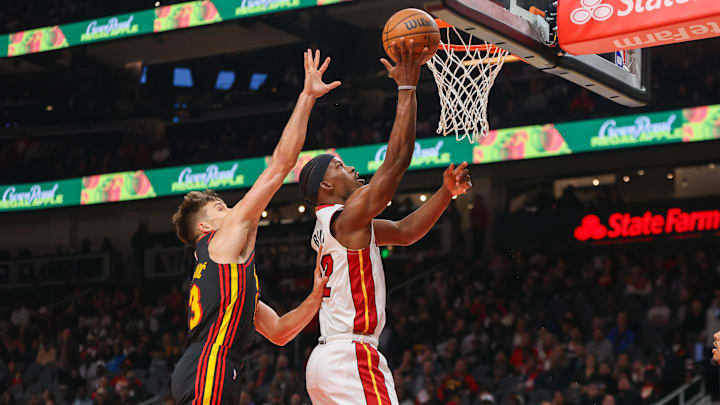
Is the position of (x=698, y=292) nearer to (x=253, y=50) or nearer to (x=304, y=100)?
(x=304, y=100)

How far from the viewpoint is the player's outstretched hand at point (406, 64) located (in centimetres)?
435

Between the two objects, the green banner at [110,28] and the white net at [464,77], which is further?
the green banner at [110,28]

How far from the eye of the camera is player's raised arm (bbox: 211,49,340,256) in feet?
14.4

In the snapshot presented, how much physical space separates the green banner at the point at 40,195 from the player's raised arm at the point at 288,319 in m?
12.8

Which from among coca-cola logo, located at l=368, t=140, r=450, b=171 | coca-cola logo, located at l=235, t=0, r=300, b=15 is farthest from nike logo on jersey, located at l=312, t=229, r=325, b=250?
coca-cola logo, located at l=235, t=0, r=300, b=15

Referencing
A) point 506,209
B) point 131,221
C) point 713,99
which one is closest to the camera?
point 713,99

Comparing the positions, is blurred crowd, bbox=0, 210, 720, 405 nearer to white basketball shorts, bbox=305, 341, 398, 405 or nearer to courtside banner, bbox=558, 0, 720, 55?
courtside banner, bbox=558, 0, 720, 55

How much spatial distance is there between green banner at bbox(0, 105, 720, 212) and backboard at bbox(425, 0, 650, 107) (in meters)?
7.16

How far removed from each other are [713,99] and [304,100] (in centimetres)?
1075

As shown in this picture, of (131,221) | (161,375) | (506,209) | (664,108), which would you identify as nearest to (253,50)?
(131,221)

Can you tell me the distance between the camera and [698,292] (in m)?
12.7

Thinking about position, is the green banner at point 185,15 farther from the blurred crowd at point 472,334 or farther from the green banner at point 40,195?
the blurred crowd at point 472,334

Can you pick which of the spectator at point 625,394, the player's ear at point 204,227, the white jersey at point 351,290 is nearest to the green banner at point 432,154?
the spectator at point 625,394

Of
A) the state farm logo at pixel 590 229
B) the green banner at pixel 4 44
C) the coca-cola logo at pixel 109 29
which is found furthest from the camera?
the green banner at pixel 4 44
